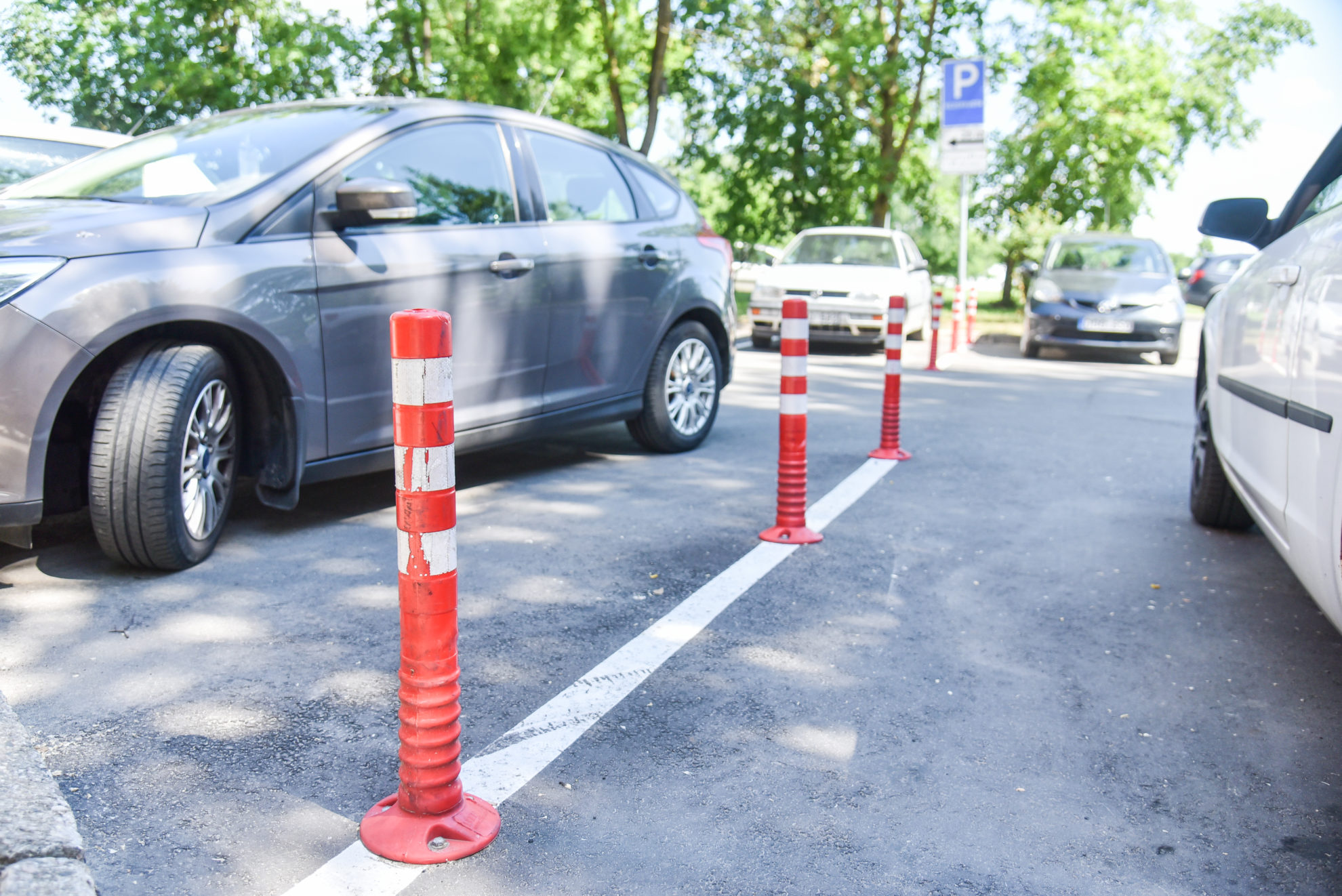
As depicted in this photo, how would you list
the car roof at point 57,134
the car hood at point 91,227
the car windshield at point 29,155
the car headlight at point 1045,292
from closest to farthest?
the car hood at point 91,227, the car windshield at point 29,155, the car roof at point 57,134, the car headlight at point 1045,292

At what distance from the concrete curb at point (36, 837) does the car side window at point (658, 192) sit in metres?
4.55

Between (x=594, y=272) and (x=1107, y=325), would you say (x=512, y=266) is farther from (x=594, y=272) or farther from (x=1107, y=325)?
(x=1107, y=325)

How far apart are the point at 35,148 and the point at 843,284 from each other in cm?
920

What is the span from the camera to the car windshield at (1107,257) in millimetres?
14906

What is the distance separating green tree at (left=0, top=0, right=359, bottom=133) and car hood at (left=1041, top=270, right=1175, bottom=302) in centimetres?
1260

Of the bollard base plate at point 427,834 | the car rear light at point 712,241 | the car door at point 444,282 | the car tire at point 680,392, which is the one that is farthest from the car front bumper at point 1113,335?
the bollard base plate at point 427,834

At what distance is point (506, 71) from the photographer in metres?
19.2

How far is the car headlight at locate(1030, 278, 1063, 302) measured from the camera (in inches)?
568

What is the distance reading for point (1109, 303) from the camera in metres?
14.1

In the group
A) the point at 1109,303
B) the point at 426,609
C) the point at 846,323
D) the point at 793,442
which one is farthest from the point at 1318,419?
the point at 1109,303

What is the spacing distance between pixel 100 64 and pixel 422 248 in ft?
61.4

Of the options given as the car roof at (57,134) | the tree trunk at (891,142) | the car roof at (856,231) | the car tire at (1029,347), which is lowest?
the car tire at (1029,347)

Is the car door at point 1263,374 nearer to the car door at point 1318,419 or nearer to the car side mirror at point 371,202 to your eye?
the car door at point 1318,419

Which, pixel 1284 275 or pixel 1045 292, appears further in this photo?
pixel 1045 292
